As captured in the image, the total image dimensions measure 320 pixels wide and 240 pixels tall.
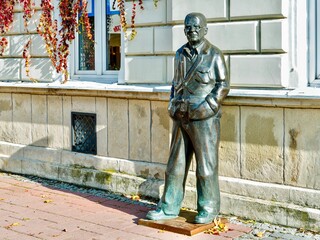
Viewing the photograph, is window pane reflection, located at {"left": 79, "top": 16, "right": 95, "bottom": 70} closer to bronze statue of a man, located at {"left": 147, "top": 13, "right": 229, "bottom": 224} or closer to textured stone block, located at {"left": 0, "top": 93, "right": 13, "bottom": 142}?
textured stone block, located at {"left": 0, "top": 93, "right": 13, "bottom": 142}

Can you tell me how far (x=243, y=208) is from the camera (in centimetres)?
721

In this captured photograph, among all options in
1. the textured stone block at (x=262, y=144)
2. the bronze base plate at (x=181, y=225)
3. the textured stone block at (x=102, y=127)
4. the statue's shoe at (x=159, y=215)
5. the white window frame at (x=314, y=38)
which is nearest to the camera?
the bronze base plate at (x=181, y=225)

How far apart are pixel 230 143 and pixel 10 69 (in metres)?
4.92

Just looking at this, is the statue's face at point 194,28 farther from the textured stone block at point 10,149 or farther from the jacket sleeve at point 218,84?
the textured stone block at point 10,149

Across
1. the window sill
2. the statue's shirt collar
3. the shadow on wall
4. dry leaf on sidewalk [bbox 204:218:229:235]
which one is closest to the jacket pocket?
the statue's shirt collar

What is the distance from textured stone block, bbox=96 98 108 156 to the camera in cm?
906

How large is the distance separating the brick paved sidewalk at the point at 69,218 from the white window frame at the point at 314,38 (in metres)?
1.98

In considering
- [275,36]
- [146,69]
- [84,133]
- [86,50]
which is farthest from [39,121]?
[275,36]

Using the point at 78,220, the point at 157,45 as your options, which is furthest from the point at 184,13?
the point at 78,220

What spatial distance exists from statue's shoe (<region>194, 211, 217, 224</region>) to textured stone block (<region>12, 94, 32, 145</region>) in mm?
4474

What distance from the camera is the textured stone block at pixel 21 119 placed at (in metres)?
10.3

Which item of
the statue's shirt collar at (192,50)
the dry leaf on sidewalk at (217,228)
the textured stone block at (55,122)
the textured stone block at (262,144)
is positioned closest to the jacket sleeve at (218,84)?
the statue's shirt collar at (192,50)

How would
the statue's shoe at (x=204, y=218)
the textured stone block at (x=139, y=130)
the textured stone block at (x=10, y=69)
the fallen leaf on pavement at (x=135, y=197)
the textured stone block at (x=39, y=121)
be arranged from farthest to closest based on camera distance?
the textured stone block at (x=10, y=69), the textured stone block at (x=39, y=121), the textured stone block at (x=139, y=130), the fallen leaf on pavement at (x=135, y=197), the statue's shoe at (x=204, y=218)

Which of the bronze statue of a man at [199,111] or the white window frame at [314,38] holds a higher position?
the white window frame at [314,38]
